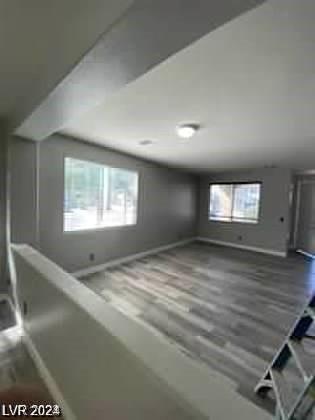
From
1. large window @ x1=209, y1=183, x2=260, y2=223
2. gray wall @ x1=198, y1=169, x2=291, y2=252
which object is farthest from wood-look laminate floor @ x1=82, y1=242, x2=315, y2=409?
large window @ x1=209, y1=183, x2=260, y2=223

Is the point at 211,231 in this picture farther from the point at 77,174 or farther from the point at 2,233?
the point at 2,233

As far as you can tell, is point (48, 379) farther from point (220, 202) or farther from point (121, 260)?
point (220, 202)

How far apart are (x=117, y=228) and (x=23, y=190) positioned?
228 cm

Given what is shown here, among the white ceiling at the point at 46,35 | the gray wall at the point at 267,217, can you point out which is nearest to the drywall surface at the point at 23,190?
the white ceiling at the point at 46,35

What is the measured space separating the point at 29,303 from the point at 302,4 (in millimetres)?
3014

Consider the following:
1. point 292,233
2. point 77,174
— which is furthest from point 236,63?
point 292,233

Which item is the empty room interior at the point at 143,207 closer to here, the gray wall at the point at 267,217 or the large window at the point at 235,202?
the gray wall at the point at 267,217

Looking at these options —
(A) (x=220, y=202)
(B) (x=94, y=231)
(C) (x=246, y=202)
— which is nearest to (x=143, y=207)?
(B) (x=94, y=231)

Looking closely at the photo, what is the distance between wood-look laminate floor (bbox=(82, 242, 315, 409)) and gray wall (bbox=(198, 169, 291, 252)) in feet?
2.45

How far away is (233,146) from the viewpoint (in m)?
4.24

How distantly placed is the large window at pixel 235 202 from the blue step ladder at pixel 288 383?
5.34 meters

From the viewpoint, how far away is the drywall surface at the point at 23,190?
2959 millimetres

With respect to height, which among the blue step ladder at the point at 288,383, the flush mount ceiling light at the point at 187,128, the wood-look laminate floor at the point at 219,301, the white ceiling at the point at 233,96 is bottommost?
the wood-look laminate floor at the point at 219,301

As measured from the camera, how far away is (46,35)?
146cm
